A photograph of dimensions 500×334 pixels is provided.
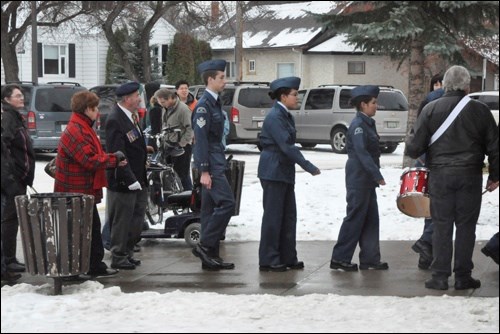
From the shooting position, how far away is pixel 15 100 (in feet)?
30.7

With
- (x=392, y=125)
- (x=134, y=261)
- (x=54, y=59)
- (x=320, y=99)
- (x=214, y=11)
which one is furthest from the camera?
(x=54, y=59)

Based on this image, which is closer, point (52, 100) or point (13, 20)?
point (52, 100)

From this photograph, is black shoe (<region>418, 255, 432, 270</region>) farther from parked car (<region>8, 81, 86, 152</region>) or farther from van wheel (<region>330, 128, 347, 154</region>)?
van wheel (<region>330, 128, 347, 154</region>)

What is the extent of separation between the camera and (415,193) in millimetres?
9320

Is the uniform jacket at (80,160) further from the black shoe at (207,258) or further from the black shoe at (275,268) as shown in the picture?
the black shoe at (275,268)

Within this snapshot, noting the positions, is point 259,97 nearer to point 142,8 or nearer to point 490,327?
point 142,8

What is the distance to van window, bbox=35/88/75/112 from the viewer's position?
22250mm

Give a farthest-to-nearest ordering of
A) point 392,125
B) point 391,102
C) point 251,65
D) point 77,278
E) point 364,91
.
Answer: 1. point 251,65
2. point 391,102
3. point 392,125
4. point 364,91
5. point 77,278

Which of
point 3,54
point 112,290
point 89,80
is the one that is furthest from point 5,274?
point 89,80

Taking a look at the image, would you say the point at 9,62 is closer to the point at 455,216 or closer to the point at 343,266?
the point at 343,266

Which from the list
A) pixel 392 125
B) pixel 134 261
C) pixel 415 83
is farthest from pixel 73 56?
pixel 134 261

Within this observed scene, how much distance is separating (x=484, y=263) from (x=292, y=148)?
7.10 feet

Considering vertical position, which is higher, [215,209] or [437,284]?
[215,209]

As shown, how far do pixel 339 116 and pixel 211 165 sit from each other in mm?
17182
